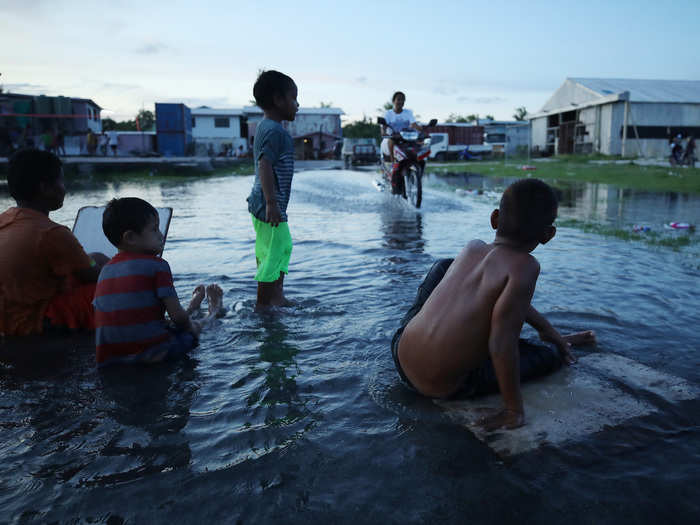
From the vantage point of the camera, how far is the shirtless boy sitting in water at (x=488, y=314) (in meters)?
1.94

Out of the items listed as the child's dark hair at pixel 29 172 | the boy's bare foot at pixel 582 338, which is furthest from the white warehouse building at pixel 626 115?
the child's dark hair at pixel 29 172

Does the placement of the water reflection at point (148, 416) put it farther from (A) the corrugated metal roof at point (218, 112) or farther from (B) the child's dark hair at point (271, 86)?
(A) the corrugated metal roof at point (218, 112)

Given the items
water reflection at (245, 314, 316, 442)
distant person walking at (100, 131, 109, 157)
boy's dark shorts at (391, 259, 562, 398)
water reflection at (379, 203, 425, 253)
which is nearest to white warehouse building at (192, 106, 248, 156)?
distant person walking at (100, 131, 109, 157)

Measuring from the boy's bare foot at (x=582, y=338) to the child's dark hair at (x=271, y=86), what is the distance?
2.49 m

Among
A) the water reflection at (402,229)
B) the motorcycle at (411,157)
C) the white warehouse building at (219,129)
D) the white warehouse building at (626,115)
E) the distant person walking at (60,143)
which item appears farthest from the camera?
the white warehouse building at (219,129)

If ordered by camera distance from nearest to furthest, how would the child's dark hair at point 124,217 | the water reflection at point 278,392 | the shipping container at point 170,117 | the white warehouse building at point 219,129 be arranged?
the water reflection at point 278,392
the child's dark hair at point 124,217
the shipping container at point 170,117
the white warehouse building at point 219,129

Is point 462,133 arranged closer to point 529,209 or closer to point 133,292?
point 133,292

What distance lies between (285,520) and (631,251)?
17.1ft

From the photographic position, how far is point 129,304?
2.71 metres

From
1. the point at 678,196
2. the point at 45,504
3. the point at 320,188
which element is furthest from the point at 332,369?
the point at 320,188

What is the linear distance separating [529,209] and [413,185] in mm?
8060

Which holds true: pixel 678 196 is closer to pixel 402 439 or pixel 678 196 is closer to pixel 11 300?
pixel 402 439

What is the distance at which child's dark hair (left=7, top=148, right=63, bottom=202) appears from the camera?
10.1 feet

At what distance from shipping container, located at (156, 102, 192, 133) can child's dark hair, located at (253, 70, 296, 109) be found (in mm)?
32128
